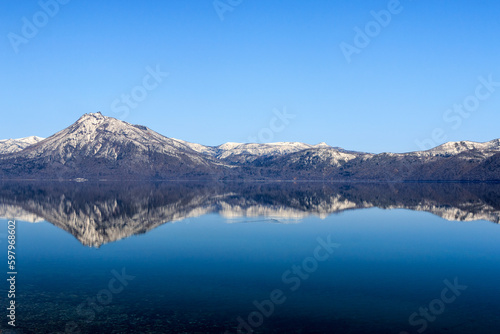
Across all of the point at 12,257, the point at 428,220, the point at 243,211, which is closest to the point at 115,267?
the point at 12,257

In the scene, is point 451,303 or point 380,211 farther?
point 380,211

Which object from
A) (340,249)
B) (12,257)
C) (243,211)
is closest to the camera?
(12,257)

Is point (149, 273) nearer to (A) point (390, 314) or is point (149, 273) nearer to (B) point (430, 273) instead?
(A) point (390, 314)

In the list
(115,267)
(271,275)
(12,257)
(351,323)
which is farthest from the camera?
(12,257)

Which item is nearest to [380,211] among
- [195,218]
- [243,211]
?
[243,211]

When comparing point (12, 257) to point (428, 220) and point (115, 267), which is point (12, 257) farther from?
point (428, 220)

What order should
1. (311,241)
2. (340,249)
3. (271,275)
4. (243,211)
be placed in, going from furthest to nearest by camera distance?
(243,211) → (311,241) → (340,249) → (271,275)
